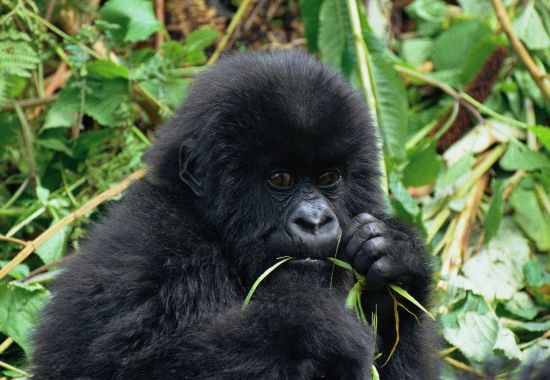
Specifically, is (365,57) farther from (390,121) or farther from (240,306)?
(240,306)

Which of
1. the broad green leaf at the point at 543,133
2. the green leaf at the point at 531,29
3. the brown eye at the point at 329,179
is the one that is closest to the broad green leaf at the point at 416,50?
the green leaf at the point at 531,29

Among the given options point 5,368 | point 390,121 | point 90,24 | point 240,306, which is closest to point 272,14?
point 90,24

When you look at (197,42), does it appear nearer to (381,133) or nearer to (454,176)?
(381,133)

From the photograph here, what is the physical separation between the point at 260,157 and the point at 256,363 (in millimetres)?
→ 782

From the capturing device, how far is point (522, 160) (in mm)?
5598

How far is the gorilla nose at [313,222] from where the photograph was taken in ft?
10.8

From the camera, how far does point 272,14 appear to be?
267 inches

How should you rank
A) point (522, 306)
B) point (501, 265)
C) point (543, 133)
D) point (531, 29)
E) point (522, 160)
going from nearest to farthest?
point (522, 306)
point (501, 265)
point (543, 133)
point (522, 160)
point (531, 29)

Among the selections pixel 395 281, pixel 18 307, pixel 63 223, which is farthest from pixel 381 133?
pixel 18 307

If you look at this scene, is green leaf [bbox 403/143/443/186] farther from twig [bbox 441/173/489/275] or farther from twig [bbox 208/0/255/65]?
twig [bbox 208/0/255/65]

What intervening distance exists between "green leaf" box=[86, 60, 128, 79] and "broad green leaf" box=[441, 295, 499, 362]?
226 centimetres

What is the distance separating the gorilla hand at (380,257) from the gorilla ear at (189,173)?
0.59 metres

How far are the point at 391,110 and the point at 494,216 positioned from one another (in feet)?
2.79

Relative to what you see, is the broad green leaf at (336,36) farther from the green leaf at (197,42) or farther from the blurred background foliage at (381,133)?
the green leaf at (197,42)
